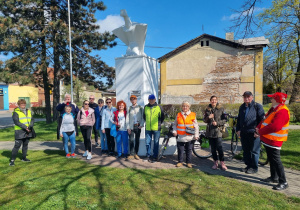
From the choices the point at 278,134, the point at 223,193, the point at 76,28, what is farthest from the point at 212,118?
the point at 76,28

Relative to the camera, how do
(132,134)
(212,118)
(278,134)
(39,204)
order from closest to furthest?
1. (39,204)
2. (278,134)
3. (212,118)
4. (132,134)

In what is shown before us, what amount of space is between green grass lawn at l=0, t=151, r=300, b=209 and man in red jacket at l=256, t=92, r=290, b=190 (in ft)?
1.44

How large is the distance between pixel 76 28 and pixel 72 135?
11509mm

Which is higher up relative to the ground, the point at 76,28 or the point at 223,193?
the point at 76,28

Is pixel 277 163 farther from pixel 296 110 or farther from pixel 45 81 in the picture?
pixel 45 81

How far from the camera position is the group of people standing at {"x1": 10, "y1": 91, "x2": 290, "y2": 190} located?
12.5 ft

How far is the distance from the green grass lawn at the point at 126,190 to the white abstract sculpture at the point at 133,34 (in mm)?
3872

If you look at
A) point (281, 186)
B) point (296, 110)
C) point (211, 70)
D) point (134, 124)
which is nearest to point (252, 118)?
point (281, 186)

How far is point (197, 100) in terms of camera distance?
832 inches

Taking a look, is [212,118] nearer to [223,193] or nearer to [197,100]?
[223,193]

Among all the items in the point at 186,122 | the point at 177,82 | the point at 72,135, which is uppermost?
the point at 177,82

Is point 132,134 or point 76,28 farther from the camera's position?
point 76,28

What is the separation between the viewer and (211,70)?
20.6 metres

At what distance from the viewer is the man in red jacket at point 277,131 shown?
3.68m
